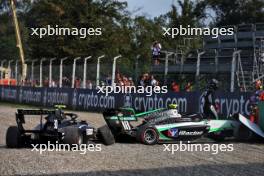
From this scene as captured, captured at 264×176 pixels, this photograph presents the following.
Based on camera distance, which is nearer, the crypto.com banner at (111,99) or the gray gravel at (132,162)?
the gray gravel at (132,162)

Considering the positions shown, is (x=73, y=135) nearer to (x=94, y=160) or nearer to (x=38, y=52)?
(x=94, y=160)

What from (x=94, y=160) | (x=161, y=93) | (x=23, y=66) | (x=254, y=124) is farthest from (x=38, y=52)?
(x=94, y=160)

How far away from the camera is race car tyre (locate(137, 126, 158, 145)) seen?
13703 millimetres

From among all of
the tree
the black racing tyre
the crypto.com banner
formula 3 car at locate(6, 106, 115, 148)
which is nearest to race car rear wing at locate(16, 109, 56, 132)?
formula 3 car at locate(6, 106, 115, 148)

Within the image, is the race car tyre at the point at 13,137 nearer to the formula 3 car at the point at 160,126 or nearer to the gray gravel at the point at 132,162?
the gray gravel at the point at 132,162

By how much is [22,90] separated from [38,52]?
393 inches

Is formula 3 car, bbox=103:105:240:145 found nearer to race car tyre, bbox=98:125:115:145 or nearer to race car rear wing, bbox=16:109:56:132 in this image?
race car tyre, bbox=98:125:115:145

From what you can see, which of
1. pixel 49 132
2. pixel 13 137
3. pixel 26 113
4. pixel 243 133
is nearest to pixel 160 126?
pixel 243 133

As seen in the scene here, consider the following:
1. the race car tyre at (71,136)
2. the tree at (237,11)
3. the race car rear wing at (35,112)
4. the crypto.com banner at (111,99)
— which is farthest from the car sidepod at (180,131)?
the tree at (237,11)

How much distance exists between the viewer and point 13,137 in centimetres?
1244

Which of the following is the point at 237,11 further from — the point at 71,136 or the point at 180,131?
the point at 71,136

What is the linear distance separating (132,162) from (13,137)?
2.93 meters

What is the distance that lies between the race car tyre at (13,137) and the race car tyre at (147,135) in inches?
109

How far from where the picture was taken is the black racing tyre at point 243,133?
14633mm
